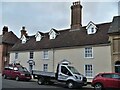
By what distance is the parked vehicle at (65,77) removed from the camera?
20969 millimetres

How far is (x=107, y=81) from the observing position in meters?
18.6

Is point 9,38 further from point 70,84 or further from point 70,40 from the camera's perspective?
point 70,84

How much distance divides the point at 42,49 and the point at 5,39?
15.8 meters

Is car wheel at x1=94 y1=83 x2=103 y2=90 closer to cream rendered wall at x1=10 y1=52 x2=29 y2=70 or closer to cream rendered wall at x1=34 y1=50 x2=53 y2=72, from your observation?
cream rendered wall at x1=34 y1=50 x2=53 y2=72

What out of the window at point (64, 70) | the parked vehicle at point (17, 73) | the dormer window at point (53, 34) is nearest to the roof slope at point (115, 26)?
the window at point (64, 70)

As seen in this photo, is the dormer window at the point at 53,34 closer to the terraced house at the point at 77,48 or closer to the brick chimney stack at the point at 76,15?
the terraced house at the point at 77,48

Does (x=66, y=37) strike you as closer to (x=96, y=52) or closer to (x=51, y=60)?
(x=51, y=60)

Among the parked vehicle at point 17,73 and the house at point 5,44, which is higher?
the house at point 5,44

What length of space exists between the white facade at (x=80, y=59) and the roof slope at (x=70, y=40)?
0.80 meters

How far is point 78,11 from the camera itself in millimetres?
33312

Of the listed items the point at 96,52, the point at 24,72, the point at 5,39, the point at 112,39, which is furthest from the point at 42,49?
the point at 5,39

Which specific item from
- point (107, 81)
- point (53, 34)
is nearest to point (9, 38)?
point (53, 34)

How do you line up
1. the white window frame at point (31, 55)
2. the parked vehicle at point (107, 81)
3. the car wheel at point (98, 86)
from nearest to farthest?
the parked vehicle at point (107, 81) < the car wheel at point (98, 86) < the white window frame at point (31, 55)

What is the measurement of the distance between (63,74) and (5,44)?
26114mm
